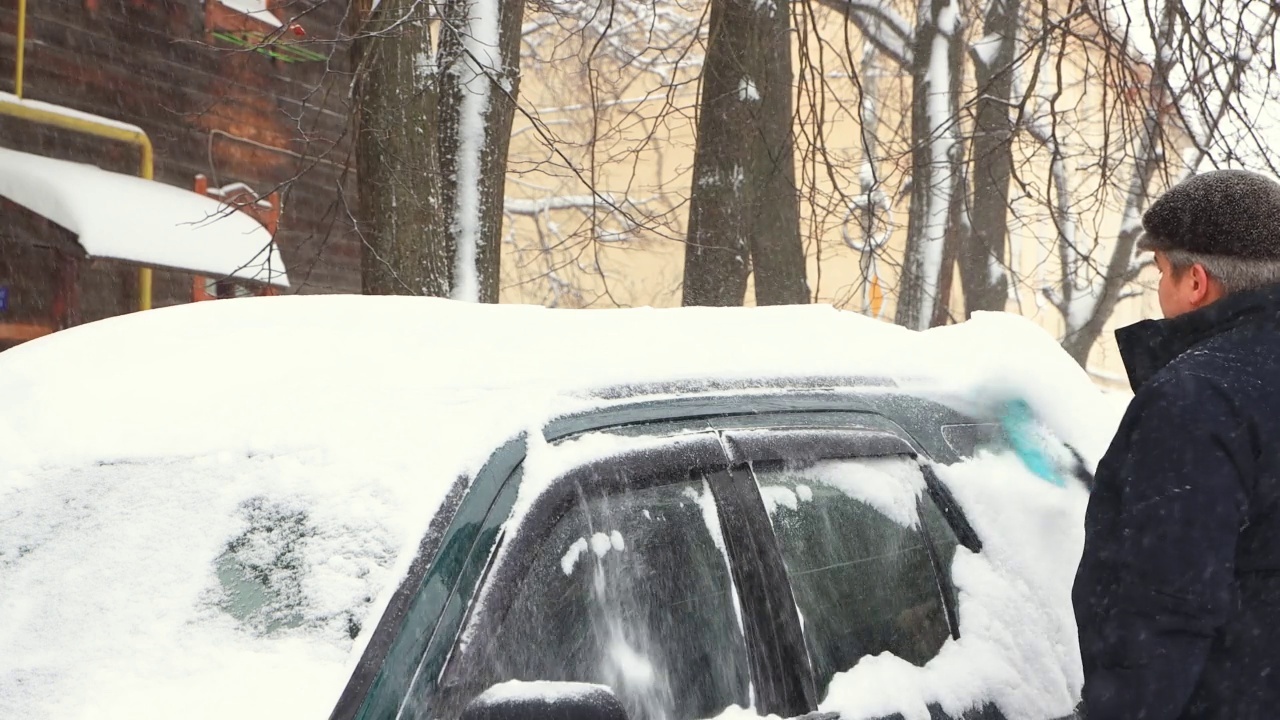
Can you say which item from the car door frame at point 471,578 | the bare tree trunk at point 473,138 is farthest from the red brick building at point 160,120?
the car door frame at point 471,578

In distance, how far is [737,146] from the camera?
834 cm

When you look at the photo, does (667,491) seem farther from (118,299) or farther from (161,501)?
(118,299)

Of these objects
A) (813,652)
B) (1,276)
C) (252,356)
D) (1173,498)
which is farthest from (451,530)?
(1,276)

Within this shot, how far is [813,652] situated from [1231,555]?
0.73m

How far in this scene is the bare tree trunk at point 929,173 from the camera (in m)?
12.0

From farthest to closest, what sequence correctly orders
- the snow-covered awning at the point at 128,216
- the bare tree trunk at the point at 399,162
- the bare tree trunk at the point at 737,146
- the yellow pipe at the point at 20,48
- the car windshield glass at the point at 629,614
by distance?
the yellow pipe at the point at 20,48 < the snow-covered awning at the point at 128,216 < the bare tree trunk at the point at 737,146 < the bare tree trunk at the point at 399,162 < the car windshield glass at the point at 629,614

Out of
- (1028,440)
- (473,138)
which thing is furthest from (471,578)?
(473,138)

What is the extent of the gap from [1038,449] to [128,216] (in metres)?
7.48

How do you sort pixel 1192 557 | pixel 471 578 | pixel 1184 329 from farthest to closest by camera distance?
pixel 1184 329 < pixel 1192 557 < pixel 471 578

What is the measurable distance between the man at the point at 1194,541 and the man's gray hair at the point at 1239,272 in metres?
0.04

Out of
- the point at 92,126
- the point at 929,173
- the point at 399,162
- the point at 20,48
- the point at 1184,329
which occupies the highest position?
the point at 20,48

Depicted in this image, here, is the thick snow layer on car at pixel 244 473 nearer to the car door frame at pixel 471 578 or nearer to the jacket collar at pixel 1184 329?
the car door frame at pixel 471 578

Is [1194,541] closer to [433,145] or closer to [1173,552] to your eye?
[1173,552]

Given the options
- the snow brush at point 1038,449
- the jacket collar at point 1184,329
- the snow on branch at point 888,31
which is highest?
the snow on branch at point 888,31
